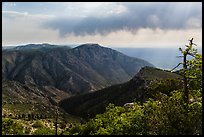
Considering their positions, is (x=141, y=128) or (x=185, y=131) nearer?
(x=185, y=131)

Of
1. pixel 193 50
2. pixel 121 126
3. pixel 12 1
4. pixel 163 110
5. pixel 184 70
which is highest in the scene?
pixel 12 1

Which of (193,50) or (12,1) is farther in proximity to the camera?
(193,50)

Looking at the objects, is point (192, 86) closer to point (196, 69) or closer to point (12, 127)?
point (196, 69)

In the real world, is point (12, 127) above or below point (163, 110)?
below

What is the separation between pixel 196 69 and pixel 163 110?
516cm

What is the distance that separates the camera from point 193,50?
2433 cm

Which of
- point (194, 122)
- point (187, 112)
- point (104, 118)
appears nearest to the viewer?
point (194, 122)

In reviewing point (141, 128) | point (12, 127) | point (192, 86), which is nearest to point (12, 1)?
point (141, 128)

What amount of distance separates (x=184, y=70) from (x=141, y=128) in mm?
6373

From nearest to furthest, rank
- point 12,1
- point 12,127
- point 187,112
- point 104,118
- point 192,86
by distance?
point 12,1 < point 187,112 < point 192,86 < point 104,118 < point 12,127

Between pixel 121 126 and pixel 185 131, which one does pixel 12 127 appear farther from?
pixel 185 131

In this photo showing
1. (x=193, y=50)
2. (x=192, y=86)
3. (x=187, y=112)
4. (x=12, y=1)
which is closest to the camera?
(x=12, y=1)

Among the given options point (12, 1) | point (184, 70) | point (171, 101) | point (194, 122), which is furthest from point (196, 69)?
point (12, 1)

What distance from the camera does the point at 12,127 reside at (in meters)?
30.7
